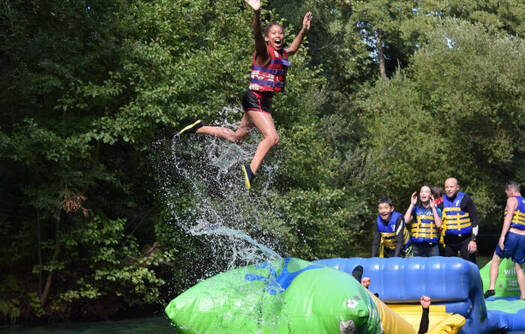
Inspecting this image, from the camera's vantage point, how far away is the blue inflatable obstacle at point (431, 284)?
7.96 metres

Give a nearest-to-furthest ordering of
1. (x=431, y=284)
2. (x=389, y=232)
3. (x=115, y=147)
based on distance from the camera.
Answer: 1. (x=431, y=284)
2. (x=389, y=232)
3. (x=115, y=147)

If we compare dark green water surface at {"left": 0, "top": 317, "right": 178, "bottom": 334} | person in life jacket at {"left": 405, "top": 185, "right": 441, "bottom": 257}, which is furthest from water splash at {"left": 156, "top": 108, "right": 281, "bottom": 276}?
person in life jacket at {"left": 405, "top": 185, "right": 441, "bottom": 257}

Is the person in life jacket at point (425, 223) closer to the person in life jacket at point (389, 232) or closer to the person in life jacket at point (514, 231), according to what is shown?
the person in life jacket at point (389, 232)

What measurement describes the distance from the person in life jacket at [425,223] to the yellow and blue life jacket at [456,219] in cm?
12

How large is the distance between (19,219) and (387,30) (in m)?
21.6

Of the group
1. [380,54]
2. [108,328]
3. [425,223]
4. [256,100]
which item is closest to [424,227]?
[425,223]

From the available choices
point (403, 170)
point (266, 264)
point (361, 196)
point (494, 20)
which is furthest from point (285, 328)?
point (494, 20)

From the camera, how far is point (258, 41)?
576 centimetres

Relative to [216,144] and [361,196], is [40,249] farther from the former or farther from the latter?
[361,196]

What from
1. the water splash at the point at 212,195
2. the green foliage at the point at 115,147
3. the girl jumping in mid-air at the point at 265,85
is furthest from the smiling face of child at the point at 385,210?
the green foliage at the point at 115,147

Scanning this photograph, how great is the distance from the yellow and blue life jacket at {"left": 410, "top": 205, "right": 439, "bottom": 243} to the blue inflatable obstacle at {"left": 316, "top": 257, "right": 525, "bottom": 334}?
2.85 ft

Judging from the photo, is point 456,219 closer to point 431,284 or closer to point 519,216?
point 519,216

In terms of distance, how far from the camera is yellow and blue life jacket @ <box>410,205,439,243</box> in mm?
9008

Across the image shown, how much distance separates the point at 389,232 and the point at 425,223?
481mm
